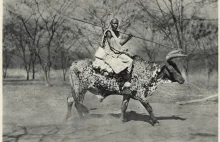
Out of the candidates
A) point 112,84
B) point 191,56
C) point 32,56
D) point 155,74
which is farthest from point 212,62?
point 32,56

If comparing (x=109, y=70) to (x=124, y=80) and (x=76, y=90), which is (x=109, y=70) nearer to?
(x=124, y=80)

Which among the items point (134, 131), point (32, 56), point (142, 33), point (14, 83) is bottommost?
Answer: point (134, 131)

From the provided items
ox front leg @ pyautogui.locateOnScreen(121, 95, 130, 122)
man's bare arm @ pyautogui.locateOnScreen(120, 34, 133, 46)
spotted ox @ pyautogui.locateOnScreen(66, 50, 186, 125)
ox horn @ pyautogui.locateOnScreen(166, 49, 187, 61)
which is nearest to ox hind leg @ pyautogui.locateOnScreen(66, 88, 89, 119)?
spotted ox @ pyautogui.locateOnScreen(66, 50, 186, 125)

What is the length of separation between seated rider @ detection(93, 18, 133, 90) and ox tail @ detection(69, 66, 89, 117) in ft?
1.33

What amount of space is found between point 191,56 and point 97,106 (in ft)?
6.82

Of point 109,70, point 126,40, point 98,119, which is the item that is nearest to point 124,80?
point 109,70

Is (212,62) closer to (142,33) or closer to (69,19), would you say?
(142,33)

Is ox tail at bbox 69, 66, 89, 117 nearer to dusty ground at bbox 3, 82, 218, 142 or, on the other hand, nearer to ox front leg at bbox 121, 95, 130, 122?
dusty ground at bbox 3, 82, 218, 142

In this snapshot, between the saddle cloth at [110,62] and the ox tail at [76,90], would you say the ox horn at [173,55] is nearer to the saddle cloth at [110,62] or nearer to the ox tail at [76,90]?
the saddle cloth at [110,62]

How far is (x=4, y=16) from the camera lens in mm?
6844

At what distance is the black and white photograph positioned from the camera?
6.34m

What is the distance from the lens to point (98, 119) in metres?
6.63

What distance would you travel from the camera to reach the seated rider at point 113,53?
6.47m

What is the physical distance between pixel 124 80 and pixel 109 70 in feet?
1.06
